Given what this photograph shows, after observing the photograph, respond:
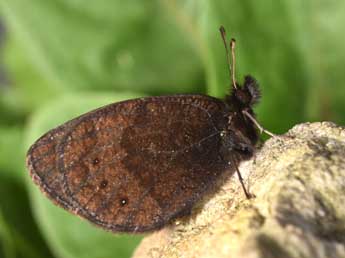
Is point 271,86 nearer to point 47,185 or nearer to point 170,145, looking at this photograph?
point 170,145

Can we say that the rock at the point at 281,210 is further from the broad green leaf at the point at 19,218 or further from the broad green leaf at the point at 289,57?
the broad green leaf at the point at 19,218

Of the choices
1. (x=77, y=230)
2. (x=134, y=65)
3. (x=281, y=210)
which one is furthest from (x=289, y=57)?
(x=281, y=210)

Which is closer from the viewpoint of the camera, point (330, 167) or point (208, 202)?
point (330, 167)

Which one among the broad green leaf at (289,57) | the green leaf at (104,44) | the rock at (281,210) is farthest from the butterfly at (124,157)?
the green leaf at (104,44)

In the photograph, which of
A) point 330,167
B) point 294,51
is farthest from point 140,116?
point 294,51

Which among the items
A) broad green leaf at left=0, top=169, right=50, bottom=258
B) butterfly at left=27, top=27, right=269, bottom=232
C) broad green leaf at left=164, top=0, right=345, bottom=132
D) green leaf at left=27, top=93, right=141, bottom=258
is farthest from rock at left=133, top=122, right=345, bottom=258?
broad green leaf at left=0, top=169, right=50, bottom=258

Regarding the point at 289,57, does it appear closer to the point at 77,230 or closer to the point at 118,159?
the point at 118,159

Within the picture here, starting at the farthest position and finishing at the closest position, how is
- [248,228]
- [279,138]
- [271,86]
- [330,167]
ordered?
[271,86], [279,138], [330,167], [248,228]

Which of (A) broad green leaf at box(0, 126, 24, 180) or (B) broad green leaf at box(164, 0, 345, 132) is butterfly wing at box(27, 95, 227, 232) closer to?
(B) broad green leaf at box(164, 0, 345, 132)
